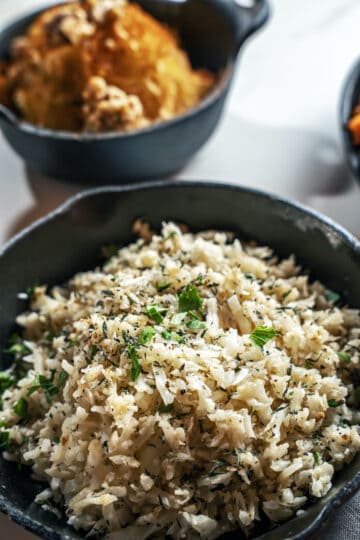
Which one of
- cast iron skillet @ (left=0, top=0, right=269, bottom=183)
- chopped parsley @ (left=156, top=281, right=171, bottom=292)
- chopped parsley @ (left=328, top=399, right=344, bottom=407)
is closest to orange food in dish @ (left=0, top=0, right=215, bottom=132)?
cast iron skillet @ (left=0, top=0, right=269, bottom=183)

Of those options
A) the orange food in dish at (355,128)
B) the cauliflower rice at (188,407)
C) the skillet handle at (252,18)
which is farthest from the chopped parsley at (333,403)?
the skillet handle at (252,18)

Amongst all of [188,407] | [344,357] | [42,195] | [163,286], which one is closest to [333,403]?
[344,357]

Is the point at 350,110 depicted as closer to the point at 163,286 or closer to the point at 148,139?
the point at 148,139

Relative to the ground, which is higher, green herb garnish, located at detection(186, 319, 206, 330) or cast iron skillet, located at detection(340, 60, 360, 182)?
green herb garnish, located at detection(186, 319, 206, 330)

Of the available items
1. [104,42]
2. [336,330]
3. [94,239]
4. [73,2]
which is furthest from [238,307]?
[73,2]

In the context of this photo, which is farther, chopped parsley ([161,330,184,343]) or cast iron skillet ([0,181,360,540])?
cast iron skillet ([0,181,360,540])

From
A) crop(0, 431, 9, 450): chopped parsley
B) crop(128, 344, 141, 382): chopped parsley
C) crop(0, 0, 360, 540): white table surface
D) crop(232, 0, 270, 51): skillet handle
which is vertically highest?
crop(232, 0, 270, 51): skillet handle

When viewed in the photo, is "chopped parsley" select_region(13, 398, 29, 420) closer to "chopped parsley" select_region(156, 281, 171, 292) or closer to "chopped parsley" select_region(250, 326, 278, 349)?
"chopped parsley" select_region(156, 281, 171, 292)


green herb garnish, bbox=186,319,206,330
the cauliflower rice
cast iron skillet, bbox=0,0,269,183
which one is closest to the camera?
the cauliflower rice
